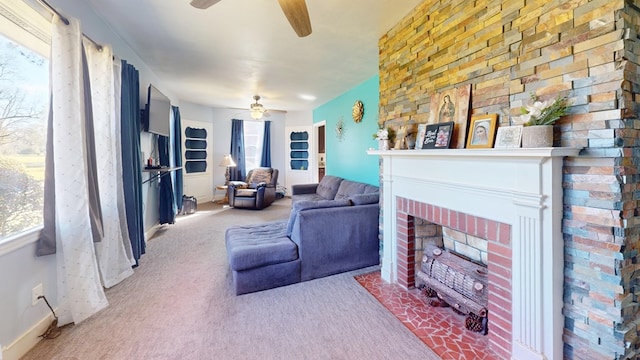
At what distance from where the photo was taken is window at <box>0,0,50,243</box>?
5.32ft

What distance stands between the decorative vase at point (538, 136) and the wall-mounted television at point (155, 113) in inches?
161

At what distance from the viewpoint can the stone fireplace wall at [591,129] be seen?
1160 mm

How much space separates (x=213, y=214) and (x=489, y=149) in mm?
5279

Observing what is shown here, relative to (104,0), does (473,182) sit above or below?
below

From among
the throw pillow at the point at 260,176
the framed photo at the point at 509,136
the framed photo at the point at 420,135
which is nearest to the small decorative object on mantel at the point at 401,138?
the framed photo at the point at 420,135

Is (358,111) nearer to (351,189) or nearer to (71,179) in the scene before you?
(351,189)

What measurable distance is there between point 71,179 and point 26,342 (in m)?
1.07

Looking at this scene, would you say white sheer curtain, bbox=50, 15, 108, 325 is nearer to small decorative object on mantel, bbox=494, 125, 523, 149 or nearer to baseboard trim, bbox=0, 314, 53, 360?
baseboard trim, bbox=0, 314, 53, 360

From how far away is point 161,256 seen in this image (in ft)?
10.7

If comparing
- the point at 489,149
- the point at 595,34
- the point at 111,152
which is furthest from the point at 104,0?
the point at 595,34

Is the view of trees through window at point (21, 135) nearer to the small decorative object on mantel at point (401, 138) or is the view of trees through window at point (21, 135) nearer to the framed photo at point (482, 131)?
the small decorative object on mantel at point (401, 138)

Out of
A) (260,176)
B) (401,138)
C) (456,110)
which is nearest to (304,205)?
(401,138)

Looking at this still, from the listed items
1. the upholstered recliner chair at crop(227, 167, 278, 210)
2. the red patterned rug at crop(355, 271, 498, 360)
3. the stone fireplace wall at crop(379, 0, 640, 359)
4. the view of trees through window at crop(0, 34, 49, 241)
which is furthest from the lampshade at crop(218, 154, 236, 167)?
the stone fireplace wall at crop(379, 0, 640, 359)

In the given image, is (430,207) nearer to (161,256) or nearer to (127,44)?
(161,256)
